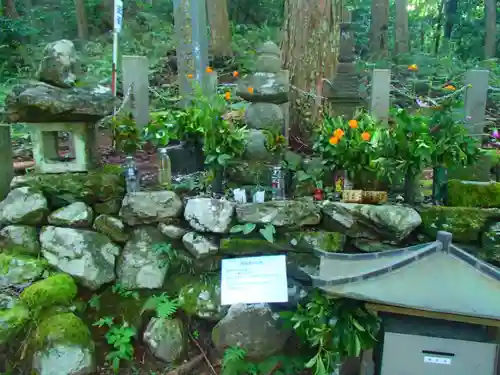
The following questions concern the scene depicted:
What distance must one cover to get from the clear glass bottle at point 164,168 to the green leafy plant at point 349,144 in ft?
3.88

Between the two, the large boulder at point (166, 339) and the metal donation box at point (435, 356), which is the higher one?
the metal donation box at point (435, 356)

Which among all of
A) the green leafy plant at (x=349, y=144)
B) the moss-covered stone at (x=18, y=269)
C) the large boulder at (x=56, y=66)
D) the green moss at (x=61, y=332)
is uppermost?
the large boulder at (x=56, y=66)

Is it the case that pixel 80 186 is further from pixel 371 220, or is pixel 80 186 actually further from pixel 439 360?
pixel 439 360

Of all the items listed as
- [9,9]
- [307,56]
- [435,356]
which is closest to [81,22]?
[9,9]

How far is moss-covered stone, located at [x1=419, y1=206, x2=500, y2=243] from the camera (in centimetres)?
299

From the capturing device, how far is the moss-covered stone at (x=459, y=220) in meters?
2.99

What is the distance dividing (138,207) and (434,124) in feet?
7.33

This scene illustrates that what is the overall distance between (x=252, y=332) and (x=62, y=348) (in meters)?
1.36

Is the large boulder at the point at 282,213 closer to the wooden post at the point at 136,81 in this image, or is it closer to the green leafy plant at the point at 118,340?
the green leafy plant at the point at 118,340

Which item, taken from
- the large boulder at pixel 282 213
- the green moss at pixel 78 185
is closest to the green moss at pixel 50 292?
the green moss at pixel 78 185

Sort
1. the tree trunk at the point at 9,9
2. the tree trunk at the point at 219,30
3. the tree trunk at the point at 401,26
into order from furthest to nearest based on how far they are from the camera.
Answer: the tree trunk at the point at 9,9 < the tree trunk at the point at 401,26 < the tree trunk at the point at 219,30

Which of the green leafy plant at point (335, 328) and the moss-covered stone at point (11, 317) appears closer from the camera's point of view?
the green leafy plant at point (335, 328)

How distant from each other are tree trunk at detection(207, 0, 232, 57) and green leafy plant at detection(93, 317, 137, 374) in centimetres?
826

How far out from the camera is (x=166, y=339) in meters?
3.28
